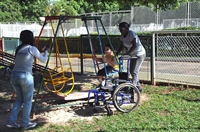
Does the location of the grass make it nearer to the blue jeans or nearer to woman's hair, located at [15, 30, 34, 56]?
the blue jeans

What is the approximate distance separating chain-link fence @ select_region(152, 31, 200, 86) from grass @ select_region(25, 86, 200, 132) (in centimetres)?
167

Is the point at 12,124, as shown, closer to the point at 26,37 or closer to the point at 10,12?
the point at 26,37

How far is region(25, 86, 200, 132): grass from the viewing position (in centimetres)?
479

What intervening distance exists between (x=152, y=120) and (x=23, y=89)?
88.4 inches

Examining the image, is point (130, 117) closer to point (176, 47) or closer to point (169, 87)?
point (169, 87)

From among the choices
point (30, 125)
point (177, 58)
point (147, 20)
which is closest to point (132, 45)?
point (30, 125)

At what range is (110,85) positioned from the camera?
586 cm

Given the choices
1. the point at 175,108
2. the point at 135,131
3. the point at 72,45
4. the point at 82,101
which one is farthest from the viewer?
the point at 72,45

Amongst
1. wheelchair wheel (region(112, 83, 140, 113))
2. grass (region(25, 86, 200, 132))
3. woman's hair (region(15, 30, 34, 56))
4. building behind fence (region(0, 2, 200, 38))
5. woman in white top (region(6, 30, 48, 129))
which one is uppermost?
building behind fence (region(0, 2, 200, 38))

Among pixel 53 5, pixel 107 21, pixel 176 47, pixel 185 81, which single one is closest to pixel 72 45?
pixel 176 47

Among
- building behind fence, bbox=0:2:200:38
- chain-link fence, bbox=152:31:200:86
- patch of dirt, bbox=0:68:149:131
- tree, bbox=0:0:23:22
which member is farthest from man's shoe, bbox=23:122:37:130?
tree, bbox=0:0:23:22

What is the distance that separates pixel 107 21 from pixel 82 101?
18912 millimetres

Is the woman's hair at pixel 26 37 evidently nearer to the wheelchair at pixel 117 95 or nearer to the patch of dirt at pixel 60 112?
the patch of dirt at pixel 60 112

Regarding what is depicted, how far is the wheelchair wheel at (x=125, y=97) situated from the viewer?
5536mm
